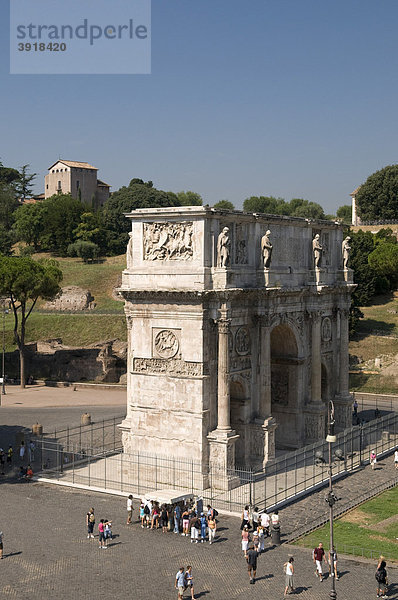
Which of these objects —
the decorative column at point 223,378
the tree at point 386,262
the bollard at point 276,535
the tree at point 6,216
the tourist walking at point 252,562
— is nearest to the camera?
the tourist walking at point 252,562

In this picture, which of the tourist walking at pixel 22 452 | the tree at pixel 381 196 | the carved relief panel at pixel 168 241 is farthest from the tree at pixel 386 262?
the tourist walking at pixel 22 452

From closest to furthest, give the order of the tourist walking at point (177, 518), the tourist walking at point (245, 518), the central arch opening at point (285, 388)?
the tourist walking at point (245, 518), the tourist walking at point (177, 518), the central arch opening at point (285, 388)

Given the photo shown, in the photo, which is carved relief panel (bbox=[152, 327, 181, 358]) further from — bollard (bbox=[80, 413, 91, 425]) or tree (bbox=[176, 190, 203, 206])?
tree (bbox=[176, 190, 203, 206])

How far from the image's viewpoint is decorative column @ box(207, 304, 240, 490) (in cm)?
3762

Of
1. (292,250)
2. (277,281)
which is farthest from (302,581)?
(292,250)

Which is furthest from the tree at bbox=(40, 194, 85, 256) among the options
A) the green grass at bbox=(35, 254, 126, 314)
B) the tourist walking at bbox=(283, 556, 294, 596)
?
the tourist walking at bbox=(283, 556, 294, 596)

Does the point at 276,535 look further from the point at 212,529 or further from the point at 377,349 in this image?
the point at 377,349

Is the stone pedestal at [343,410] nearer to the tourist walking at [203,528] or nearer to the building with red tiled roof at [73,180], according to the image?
the tourist walking at [203,528]

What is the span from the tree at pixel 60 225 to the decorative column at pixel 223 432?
8642 centimetres

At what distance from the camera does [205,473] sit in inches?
1490

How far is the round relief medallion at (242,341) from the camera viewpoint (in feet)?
132

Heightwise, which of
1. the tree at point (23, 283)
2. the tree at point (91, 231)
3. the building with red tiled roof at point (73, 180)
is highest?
the building with red tiled roof at point (73, 180)

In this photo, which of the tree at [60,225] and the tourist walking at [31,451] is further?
the tree at [60,225]

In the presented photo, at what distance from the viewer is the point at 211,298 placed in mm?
37781
